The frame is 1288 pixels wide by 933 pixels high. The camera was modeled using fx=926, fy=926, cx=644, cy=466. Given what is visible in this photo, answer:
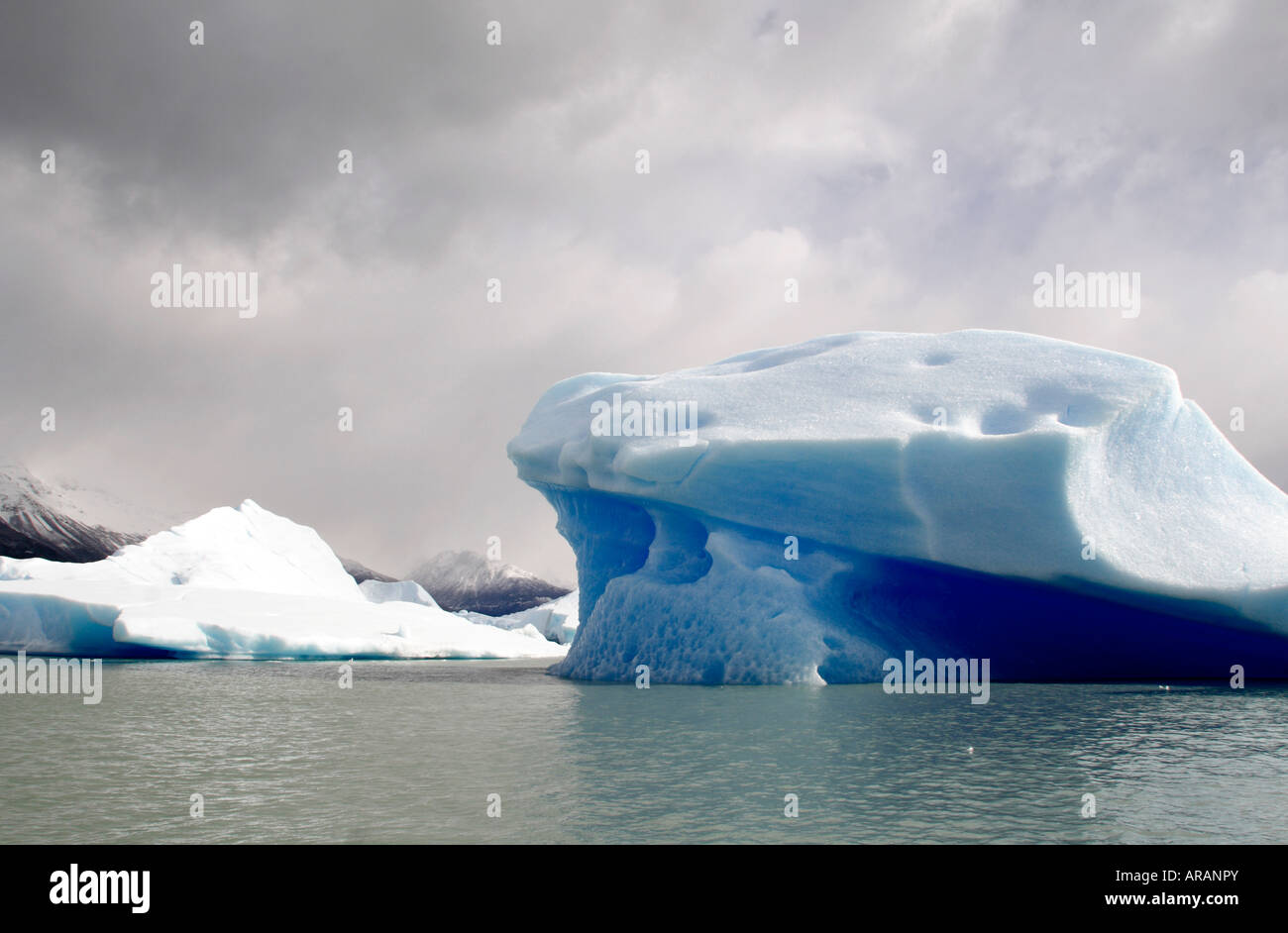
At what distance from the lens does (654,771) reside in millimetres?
5332

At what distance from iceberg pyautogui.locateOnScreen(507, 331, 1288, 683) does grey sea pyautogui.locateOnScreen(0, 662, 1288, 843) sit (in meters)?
1.82

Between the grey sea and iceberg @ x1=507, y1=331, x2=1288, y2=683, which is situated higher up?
iceberg @ x1=507, y1=331, x2=1288, y2=683

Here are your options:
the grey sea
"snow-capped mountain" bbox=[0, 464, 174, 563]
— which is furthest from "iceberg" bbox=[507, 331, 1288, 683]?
"snow-capped mountain" bbox=[0, 464, 174, 563]

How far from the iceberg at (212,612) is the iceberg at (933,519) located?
34.4ft

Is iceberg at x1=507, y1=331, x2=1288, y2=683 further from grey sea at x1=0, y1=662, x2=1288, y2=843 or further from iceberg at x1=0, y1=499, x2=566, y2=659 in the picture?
iceberg at x1=0, y1=499, x2=566, y2=659

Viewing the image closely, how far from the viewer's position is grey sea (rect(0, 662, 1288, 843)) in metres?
3.97

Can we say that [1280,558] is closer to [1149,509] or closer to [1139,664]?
[1149,509]

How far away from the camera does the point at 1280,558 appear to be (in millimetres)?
10945

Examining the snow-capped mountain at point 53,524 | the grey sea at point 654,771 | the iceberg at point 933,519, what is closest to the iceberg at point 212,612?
the iceberg at point 933,519

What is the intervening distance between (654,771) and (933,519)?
6812 millimetres

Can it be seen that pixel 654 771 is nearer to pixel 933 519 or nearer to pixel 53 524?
pixel 933 519

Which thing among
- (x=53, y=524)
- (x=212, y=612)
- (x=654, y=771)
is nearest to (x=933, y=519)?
(x=654, y=771)

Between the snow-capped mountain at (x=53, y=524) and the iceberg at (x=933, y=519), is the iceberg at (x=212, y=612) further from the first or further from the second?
the snow-capped mountain at (x=53, y=524)
